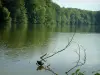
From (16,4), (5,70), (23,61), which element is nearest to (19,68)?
(5,70)

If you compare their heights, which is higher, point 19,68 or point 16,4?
point 16,4

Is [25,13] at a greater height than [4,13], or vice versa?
[4,13]

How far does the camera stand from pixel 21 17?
6419cm

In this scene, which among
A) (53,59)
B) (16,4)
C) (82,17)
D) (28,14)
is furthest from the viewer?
(82,17)

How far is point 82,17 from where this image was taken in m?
131

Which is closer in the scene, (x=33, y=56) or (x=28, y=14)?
(x=33, y=56)

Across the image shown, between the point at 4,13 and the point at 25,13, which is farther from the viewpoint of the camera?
the point at 25,13

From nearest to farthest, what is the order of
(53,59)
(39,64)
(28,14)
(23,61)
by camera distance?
(39,64) < (23,61) < (53,59) < (28,14)

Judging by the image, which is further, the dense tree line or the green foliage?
the dense tree line

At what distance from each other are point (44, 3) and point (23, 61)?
5529 centimetres

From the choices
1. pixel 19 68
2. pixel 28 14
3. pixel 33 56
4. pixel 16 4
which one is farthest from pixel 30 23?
pixel 19 68

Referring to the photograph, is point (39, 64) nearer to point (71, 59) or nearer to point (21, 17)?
point (71, 59)

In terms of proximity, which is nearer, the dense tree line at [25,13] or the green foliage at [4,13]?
the green foliage at [4,13]

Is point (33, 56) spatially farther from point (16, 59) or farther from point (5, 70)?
point (5, 70)
